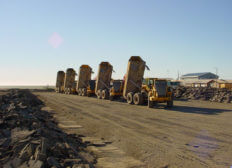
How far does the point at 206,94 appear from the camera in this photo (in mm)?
24422

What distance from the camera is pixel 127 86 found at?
18719 millimetres

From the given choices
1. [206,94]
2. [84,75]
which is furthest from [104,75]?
[206,94]

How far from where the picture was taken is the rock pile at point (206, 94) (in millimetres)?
21781

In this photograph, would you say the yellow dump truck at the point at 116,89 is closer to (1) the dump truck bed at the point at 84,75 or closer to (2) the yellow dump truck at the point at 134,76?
(2) the yellow dump truck at the point at 134,76

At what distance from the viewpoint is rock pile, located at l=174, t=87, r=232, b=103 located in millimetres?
21781

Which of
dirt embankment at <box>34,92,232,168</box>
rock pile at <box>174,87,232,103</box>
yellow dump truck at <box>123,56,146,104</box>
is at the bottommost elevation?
dirt embankment at <box>34,92,232,168</box>

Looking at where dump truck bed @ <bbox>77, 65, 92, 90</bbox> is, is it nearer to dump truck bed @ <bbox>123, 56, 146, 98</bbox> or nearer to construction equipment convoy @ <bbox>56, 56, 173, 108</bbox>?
construction equipment convoy @ <bbox>56, 56, 173, 108</bbox>

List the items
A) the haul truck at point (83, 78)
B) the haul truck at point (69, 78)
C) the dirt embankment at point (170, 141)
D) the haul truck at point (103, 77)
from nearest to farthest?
1. the dirt embankment at point (170, 141)
2. the haul truck at point (103, 77)
3. the haul truck at point (83, 78)
4. the haul truck at point (69, 78)

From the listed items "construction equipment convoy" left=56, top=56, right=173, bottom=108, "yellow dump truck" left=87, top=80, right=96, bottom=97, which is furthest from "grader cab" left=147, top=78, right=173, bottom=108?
"yellow dump truck" left=87, top=80, right=96, bottom=97

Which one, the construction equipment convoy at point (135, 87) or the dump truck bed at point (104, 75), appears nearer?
the construction equipment convoy at point (135, 87)

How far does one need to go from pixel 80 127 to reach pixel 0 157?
15.0 feet

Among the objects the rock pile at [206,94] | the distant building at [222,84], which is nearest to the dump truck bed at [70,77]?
the rock pile at [206,94]

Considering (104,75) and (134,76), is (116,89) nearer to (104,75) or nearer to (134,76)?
(134,76)

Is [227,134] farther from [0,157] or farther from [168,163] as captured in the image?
[0,157]
